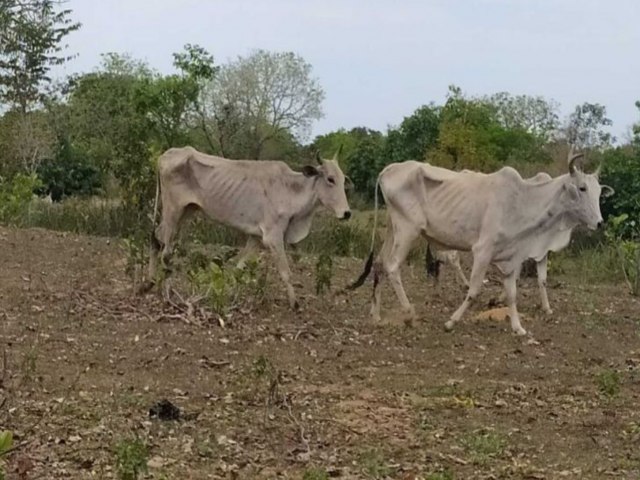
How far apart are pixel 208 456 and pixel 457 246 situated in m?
4.56

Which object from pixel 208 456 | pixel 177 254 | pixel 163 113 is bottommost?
pixel 208 456

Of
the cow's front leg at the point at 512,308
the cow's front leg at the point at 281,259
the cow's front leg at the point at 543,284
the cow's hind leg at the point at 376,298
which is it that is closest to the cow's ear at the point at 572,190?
the cow's front leg at the point at 543,284

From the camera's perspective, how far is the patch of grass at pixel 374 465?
16.3 feet

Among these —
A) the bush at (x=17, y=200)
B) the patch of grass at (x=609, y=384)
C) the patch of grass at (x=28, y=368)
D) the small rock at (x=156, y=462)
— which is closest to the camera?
the small rock at (x=156, y=462)

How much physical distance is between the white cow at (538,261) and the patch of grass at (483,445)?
4.07 m

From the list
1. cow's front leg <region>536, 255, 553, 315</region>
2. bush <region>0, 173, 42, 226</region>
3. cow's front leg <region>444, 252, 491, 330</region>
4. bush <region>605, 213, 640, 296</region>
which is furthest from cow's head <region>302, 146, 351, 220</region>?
bush <region>0, 173, 42, 226</region>

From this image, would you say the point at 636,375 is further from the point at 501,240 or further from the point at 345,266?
the point at 345,266

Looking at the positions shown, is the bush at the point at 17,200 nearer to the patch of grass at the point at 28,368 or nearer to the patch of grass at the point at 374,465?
the patch of grass at the point at 28,368

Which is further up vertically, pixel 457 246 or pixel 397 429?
pixel 457 246

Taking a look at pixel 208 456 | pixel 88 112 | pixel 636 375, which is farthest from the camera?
pixel 88 112

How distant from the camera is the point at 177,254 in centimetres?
938

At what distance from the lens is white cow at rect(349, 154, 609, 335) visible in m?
9.05

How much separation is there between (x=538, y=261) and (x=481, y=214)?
1004mm

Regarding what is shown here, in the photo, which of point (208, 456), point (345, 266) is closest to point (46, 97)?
point (345, 266)
